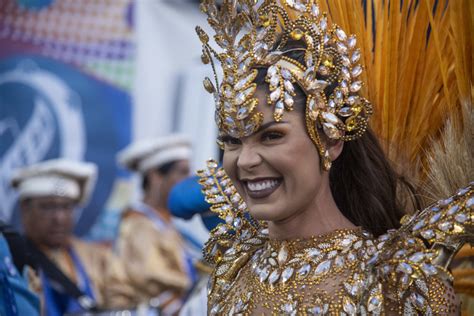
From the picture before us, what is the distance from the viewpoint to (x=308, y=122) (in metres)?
2.63

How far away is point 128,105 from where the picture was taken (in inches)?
300

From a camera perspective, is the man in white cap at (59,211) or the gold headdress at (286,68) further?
the man in white cap at (59,211)

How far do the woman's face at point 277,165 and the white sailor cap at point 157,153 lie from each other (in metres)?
4.73

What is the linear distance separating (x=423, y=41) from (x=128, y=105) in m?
4.87

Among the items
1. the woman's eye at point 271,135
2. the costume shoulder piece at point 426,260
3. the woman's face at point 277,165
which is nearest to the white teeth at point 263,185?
the woman's face at point 277,165

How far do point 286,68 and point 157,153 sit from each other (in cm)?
483

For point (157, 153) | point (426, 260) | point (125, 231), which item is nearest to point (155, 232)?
point (125, 231)

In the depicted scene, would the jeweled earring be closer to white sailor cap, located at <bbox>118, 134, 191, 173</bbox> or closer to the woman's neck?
the woman's neck

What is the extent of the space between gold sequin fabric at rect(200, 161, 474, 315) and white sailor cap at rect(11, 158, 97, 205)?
402 centimetres

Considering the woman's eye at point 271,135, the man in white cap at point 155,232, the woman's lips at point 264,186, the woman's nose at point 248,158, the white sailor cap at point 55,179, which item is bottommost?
the man in white cap at point 155,232

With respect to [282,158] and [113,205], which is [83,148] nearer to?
[113,205]

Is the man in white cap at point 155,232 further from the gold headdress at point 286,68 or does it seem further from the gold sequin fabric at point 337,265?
the gold headdress at point 286,68

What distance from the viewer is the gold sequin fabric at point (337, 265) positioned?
94.4 inches

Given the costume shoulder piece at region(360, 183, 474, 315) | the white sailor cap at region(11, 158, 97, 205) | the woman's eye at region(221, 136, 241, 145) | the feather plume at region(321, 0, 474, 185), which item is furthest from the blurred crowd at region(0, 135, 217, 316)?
the costume shoulder piece at region(360, 183, 474, 315)
